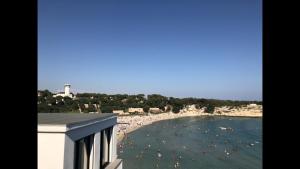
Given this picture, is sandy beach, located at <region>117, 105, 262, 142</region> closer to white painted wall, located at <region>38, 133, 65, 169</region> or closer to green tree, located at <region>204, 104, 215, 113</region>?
green tree, located at <region>204, 104, 215, 113</region>

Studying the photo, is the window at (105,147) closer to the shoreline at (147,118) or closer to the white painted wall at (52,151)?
the white painted wall at (52,151)

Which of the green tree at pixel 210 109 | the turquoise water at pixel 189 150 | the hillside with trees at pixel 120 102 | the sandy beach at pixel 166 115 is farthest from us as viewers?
the green tree at pixel 210 109

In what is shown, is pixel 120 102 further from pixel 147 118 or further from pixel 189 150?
pixel 189 150

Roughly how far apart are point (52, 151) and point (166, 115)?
69782mm

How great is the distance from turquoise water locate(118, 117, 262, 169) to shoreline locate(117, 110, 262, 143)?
5.47ft

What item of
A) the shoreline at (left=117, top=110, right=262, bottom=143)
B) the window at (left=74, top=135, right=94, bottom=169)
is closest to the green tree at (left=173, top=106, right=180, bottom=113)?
the shoreline at (left=117, top=110, right=262, bottom=143)

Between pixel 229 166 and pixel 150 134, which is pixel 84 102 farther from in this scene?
pixel 229 166

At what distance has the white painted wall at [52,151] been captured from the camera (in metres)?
6.70

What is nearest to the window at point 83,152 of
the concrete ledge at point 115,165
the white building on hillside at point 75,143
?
the white building on hillside at point 75,143
